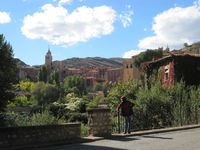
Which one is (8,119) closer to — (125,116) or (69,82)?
(125,116)

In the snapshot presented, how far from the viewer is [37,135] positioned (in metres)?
15.9

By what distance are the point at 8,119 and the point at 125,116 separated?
533 centimetres

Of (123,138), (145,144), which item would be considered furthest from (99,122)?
(145,144)

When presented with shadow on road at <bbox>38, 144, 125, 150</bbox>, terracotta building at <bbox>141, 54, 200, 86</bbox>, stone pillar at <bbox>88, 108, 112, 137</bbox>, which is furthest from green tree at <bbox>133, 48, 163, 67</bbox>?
shadow on road at <bbox>38, 144, 125, 150</bbox>

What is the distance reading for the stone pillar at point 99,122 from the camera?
18.2 m

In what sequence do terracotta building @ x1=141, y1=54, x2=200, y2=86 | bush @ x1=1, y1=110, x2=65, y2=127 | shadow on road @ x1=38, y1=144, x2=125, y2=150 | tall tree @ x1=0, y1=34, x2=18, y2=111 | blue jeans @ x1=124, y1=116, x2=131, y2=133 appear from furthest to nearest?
terracotta building @ x1=141, y1=54, x2=200, y2=86
blue jeans @ x1=124, y1=116, x2=131, y2=133
bush @ x1=1, y1=110, x2=65, y2=127
tall tree @ x1=0, y1=34, x2=18, y2=111
shadow on road @ x1=38, y1=144, x2=125, y2=150

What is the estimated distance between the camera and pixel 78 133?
17.5 meters

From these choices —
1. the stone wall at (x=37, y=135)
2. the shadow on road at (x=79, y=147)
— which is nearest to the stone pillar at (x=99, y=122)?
the stone wall at (x=37, y=135)

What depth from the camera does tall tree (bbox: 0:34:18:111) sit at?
1711 centimetres

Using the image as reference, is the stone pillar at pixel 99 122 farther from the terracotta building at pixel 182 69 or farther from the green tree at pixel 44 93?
the green tree at pixel 44 93

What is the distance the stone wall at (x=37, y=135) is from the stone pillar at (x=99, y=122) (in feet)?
2.88

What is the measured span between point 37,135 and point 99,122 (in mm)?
3294

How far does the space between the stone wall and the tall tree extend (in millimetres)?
2205

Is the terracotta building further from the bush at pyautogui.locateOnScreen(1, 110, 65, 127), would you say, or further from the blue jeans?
the bush at pyautogui.locateOnScreen(1, 110, 65, 127)
